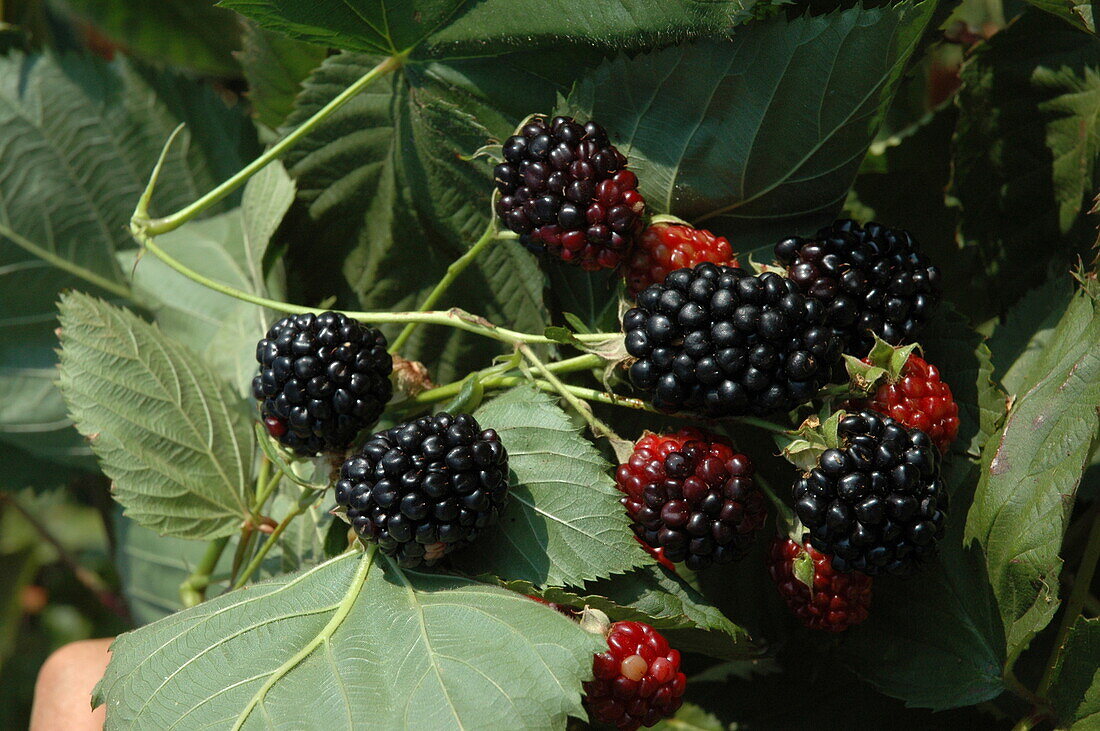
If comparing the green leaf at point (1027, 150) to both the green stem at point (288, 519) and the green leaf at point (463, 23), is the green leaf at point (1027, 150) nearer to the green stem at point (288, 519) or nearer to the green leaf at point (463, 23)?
the green leaf at point (463, 23)

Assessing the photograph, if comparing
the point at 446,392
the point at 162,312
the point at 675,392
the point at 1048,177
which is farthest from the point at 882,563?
the point at 162,312

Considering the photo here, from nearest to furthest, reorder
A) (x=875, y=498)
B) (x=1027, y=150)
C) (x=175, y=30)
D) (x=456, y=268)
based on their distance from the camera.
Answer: (x=875, y=498) < (x=456, y=268) < (x=1027, y=150) < (x=175, y=30)

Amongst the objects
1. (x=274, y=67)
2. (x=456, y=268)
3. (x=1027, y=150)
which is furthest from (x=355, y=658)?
(x=1027, y=150)

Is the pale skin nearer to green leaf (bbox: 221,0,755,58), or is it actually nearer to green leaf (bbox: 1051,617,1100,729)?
green leaf (bbox: 221,0,755,58)

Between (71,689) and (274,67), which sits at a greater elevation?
(274,67)

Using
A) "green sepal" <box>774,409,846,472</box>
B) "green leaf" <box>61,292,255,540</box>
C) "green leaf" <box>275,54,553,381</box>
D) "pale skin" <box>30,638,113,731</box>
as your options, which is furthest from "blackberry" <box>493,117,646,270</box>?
"pale skin" <box>30,638,113,731</box>

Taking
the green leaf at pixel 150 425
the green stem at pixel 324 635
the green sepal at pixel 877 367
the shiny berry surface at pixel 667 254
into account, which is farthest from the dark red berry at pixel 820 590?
the green leaf at pixel 150 425

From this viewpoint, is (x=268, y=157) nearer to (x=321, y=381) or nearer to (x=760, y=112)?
(x=321, y=381)

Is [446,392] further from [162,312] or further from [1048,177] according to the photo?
[1048,177]
